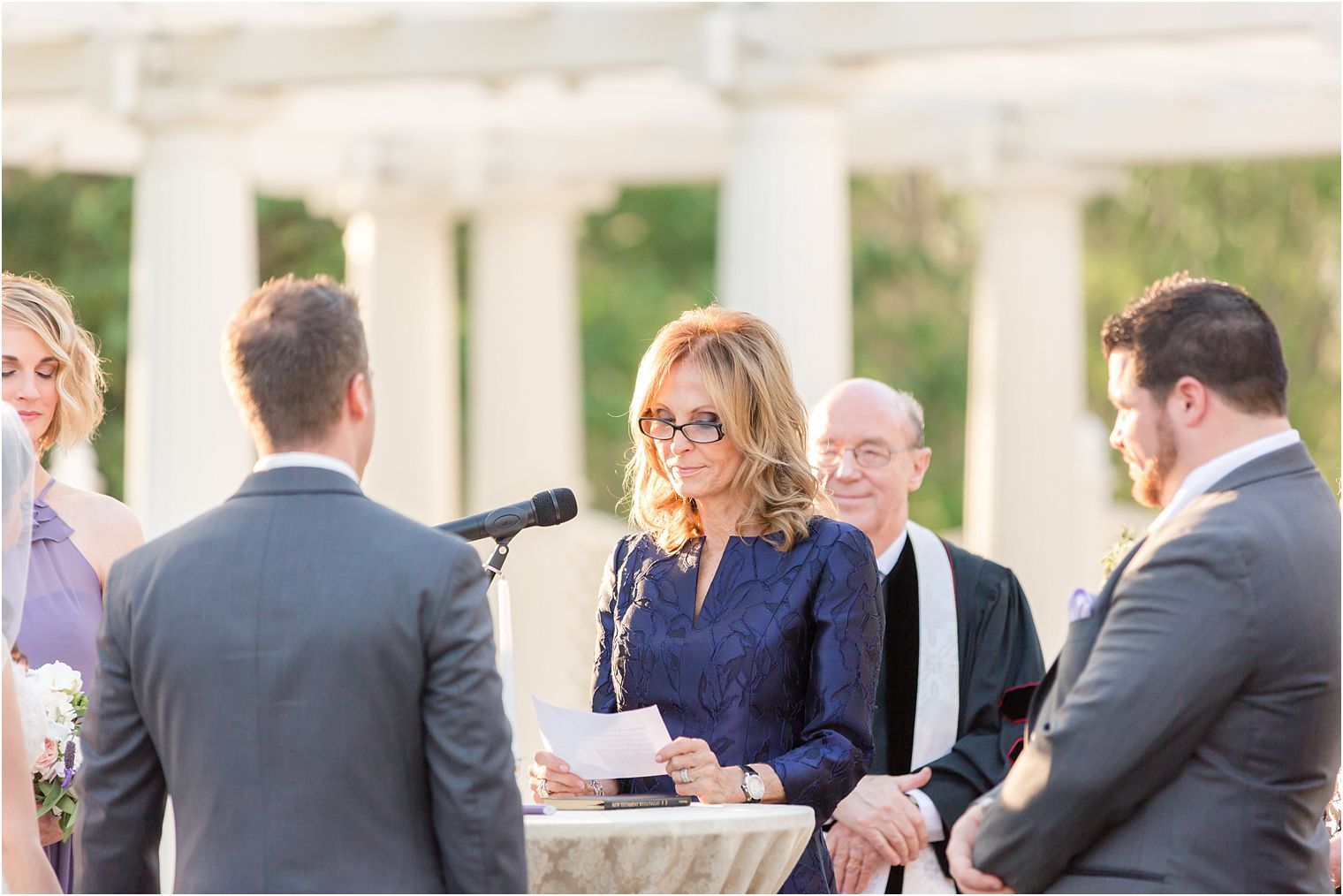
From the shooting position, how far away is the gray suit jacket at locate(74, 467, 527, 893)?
3.96 metres

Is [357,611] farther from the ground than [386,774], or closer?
farther from the ground

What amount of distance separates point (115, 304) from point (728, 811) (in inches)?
1010

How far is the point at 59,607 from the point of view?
5.77 metres

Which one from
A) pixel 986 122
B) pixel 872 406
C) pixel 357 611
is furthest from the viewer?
pixel 986 122

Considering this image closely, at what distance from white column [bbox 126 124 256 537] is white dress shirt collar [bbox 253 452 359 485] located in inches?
404

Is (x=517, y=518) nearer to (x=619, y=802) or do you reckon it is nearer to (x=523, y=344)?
(x=619, y=802)

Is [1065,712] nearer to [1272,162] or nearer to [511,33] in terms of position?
[511,33]

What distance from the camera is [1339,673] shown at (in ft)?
14.1

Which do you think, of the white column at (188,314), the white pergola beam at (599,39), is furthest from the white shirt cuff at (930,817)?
the white column at (188,314)

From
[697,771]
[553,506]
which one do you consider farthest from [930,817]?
[553,506]

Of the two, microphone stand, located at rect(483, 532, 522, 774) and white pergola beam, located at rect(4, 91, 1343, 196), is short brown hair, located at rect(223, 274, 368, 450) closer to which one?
microphone stand, located at rect(483, 532, 522, 774)

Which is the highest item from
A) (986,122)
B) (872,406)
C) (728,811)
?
(986,122)

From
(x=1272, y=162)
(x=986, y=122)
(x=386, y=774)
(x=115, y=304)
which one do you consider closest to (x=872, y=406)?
(x=386, y=774)

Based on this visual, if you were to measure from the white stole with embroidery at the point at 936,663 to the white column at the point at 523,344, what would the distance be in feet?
43.7
